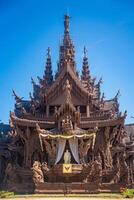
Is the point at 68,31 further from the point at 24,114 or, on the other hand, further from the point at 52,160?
the point at 52,160

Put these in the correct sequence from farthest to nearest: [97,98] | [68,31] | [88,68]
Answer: [68,31], [88,68], [97,98]

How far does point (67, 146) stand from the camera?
95.3 ft

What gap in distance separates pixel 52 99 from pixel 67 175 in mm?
9383

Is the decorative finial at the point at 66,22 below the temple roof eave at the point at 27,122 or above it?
above

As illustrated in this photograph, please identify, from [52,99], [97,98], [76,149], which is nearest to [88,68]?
[97,98]

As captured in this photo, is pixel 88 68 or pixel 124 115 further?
pixel 88 68

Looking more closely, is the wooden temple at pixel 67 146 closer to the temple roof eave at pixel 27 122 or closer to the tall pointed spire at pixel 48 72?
the temple roof eave at pixel 27 122

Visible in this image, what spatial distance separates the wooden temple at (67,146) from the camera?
25734mm

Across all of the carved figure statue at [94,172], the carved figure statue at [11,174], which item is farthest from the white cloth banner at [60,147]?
the carved figure statue at [11,174]

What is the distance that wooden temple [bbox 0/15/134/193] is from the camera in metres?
25.7

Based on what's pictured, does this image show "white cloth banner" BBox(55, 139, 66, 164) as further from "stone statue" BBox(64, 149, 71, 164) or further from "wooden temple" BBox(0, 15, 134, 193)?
"stone statue" BBox(64, 149, 71, 164)

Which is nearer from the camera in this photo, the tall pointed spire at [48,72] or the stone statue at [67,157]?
the stone statue at [67,157]

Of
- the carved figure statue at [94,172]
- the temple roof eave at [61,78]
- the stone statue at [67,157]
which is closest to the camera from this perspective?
the carved figure statue at [94,172]

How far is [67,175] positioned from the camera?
26.8 meters
